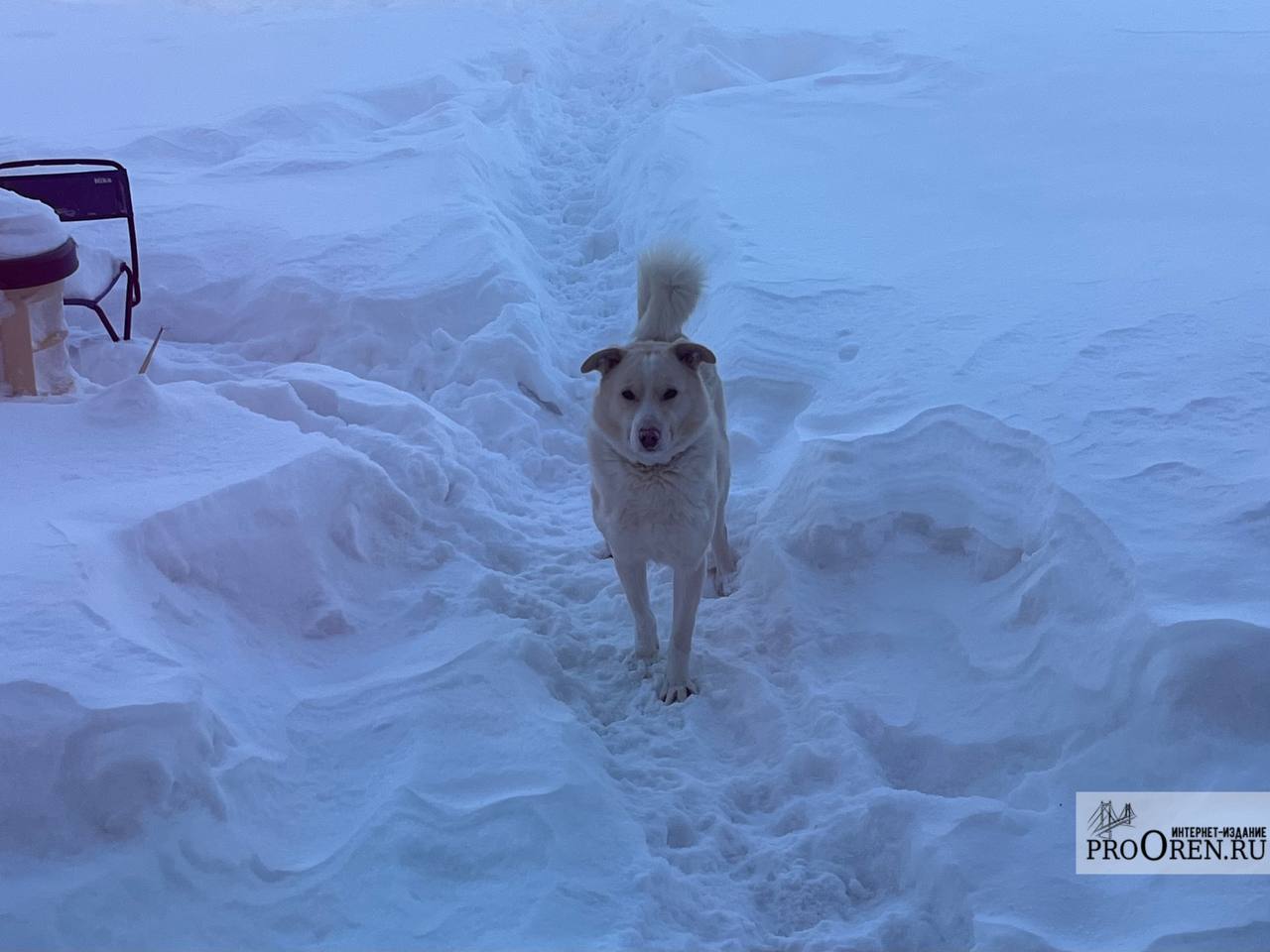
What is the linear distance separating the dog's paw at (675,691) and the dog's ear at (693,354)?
1072mm

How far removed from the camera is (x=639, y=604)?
4059 millimetres

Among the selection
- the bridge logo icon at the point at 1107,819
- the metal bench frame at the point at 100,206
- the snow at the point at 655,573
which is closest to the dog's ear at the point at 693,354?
the snow at the point at 655,573

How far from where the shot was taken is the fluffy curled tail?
4.10 m

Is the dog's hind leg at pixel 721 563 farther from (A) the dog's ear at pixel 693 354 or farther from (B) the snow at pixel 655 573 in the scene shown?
(A) the dog's ear at pixel 693 354

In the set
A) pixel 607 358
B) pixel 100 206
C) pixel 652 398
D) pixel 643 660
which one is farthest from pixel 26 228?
pixel 643 660

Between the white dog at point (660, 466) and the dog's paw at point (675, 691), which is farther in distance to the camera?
the dog's paw at point (675, 691)

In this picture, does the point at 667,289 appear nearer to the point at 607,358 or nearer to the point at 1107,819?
the point at 607,358

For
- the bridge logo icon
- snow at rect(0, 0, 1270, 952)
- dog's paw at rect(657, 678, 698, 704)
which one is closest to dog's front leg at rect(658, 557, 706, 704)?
dog's paw at rect(657, 678, 698, 704)

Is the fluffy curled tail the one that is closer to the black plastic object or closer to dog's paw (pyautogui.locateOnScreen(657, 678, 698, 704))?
dog's paw (pyautogui.locateOnScreen(657, 678, 698, 704))

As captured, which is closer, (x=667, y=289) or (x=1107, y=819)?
(x=1107, y=819)

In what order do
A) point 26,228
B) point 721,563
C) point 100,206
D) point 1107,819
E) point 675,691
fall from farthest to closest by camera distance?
point 100,206, point 26,228, point 721,563, point 675,691, point 1107,819

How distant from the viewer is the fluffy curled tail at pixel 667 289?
4102mm

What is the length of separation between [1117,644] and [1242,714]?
1.21ft

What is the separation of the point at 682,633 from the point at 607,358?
96 cm
